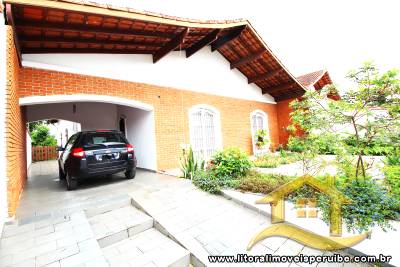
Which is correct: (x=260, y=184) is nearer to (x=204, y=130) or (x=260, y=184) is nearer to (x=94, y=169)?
(x=94, y=169)

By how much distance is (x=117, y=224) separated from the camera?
3305 mm

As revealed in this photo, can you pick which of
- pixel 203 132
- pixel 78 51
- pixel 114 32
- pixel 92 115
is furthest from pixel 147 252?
pixel 92 115

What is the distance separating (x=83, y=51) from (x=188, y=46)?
3.79 meters

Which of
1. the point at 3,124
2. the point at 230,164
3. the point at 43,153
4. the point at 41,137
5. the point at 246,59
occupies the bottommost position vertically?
the point at 230,164

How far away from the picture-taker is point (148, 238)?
3.14m

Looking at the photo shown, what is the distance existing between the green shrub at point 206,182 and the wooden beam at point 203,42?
4707 millimetres

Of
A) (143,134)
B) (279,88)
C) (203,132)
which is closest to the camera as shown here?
(143,134)

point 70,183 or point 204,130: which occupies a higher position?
point 204,130

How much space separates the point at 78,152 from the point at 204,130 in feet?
16.8

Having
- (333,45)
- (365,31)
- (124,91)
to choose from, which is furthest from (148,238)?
(333,45)

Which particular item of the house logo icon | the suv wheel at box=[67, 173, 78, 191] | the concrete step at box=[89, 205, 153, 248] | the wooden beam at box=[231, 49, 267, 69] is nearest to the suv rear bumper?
the suv wheel at box=[67, 173, 78, 191]

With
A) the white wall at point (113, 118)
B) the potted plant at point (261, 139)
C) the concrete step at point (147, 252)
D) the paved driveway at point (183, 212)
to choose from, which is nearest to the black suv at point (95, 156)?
the paved driveway at point (183, 212)

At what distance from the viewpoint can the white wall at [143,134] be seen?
7.22 m

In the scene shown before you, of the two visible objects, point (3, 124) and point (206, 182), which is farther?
point (206, 182)
